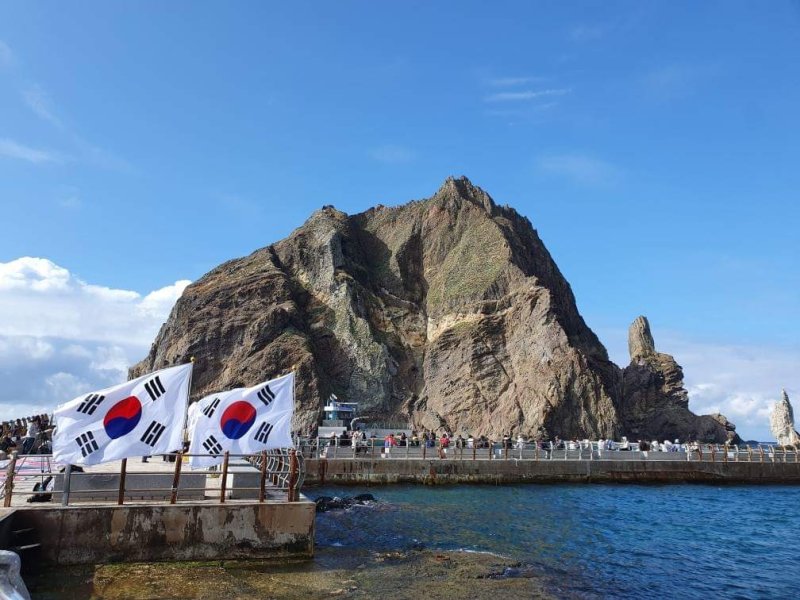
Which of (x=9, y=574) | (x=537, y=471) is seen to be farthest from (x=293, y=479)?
(x=537, y=471)

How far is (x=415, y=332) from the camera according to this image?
115625 millimetres

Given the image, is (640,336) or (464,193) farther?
(640,336)

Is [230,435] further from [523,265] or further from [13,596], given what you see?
[523,265]

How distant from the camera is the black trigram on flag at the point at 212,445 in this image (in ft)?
56.2

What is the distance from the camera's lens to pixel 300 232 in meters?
125

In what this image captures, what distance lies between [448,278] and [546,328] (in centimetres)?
2609

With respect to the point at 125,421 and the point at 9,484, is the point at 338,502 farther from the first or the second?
the point at 9,484

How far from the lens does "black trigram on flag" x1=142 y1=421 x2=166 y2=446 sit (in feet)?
51.4

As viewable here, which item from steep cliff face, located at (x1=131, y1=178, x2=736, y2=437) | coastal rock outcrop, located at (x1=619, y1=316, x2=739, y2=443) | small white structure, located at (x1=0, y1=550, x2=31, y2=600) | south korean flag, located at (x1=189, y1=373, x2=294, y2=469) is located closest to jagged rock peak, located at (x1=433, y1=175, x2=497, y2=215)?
steep cliff face, located at (x1=131, y1=178, x2=736, y2=437)

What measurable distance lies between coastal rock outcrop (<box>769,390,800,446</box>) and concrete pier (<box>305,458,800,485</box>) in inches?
1989

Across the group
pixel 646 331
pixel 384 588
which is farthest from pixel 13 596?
pixel 646 331

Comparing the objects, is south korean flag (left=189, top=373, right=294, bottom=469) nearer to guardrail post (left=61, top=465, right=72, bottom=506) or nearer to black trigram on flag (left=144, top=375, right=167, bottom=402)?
black trigram on flag (left=144, top=375, right=167, bottom=402)

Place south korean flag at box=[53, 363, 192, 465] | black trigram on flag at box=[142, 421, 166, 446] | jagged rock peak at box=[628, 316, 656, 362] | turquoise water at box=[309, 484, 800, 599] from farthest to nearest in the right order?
1. jagged rock peak at box=[628, 316, 656, 362]
2. turquoise water at box=[309, 484, 800, 599]
3. black trigram on flag at box=[142, 421, 166, 446]
4. south korean flag at box=[53, 363, 192, 465]

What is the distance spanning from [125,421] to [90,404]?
0.94 meters
